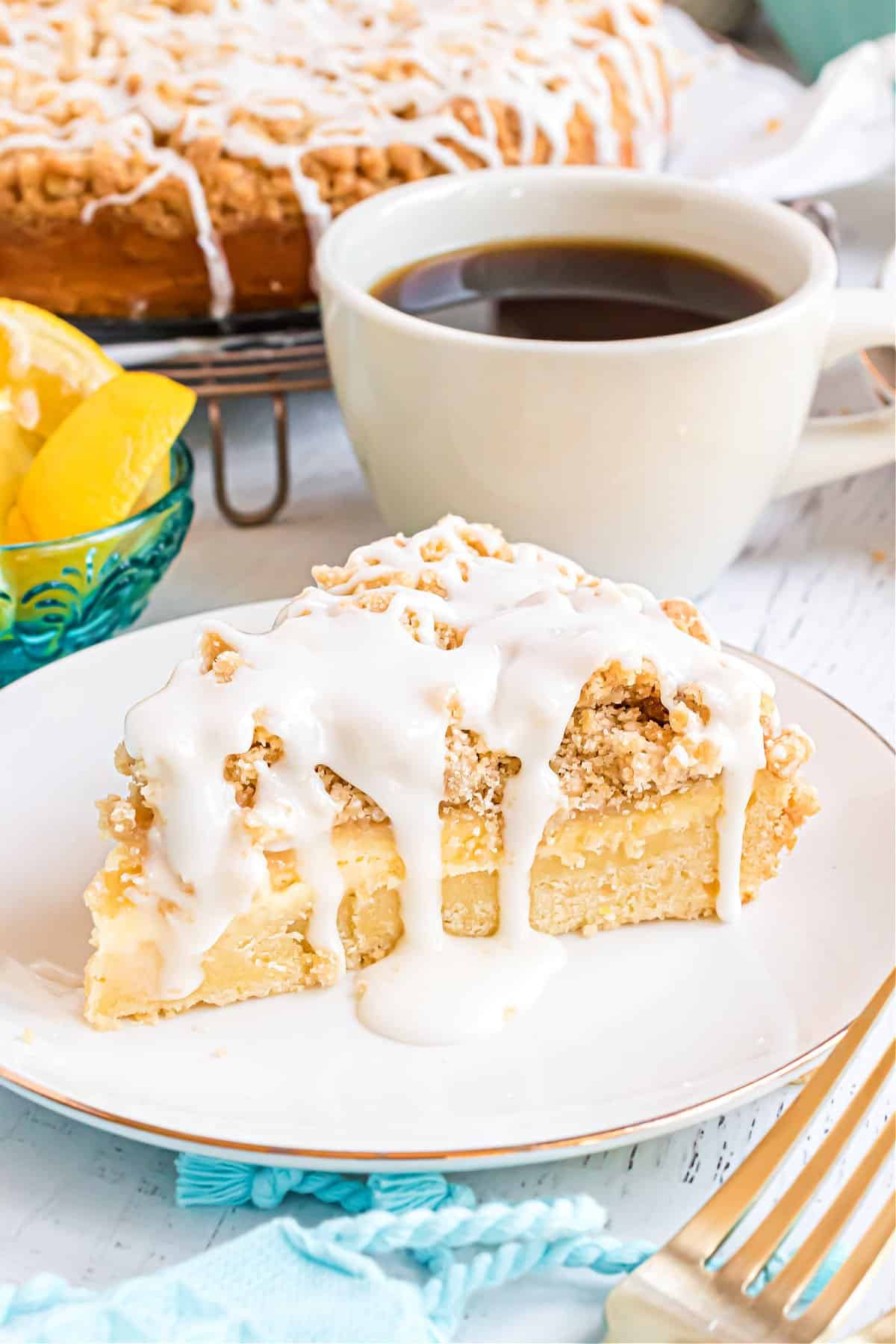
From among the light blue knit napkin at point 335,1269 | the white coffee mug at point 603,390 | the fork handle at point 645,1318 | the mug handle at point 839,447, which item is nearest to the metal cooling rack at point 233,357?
the white coffee mug at point 603,390

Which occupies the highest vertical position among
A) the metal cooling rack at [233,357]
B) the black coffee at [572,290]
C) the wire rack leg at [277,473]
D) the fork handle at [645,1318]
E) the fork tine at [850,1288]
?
the black coffee at [572,290]

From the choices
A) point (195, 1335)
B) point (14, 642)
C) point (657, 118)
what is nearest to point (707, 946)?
point (195, 1335)

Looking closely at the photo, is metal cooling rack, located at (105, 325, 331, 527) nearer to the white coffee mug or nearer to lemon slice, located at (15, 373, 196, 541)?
the white coffee mug

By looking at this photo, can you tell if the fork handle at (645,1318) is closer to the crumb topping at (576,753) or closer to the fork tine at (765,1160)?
the fork tine at (765,1160)

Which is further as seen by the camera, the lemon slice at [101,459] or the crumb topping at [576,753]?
the lemon slice at [101,459]

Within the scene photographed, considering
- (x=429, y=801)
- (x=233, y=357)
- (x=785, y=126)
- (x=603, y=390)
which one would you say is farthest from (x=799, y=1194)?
(x=785, y=126)

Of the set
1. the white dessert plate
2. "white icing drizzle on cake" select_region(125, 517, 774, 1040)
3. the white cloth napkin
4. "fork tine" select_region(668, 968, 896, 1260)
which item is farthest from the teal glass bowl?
the white cloth napkin

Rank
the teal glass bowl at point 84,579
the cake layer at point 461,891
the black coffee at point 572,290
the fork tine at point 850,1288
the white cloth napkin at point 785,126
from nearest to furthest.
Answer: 1. the fork tine at point 850,1288
2. the cake layer at point 461,891
3. the teal glass bowl at point 84,579
4. the black coffee at point 572,290
5. the white cloth napkin at point 785,126
